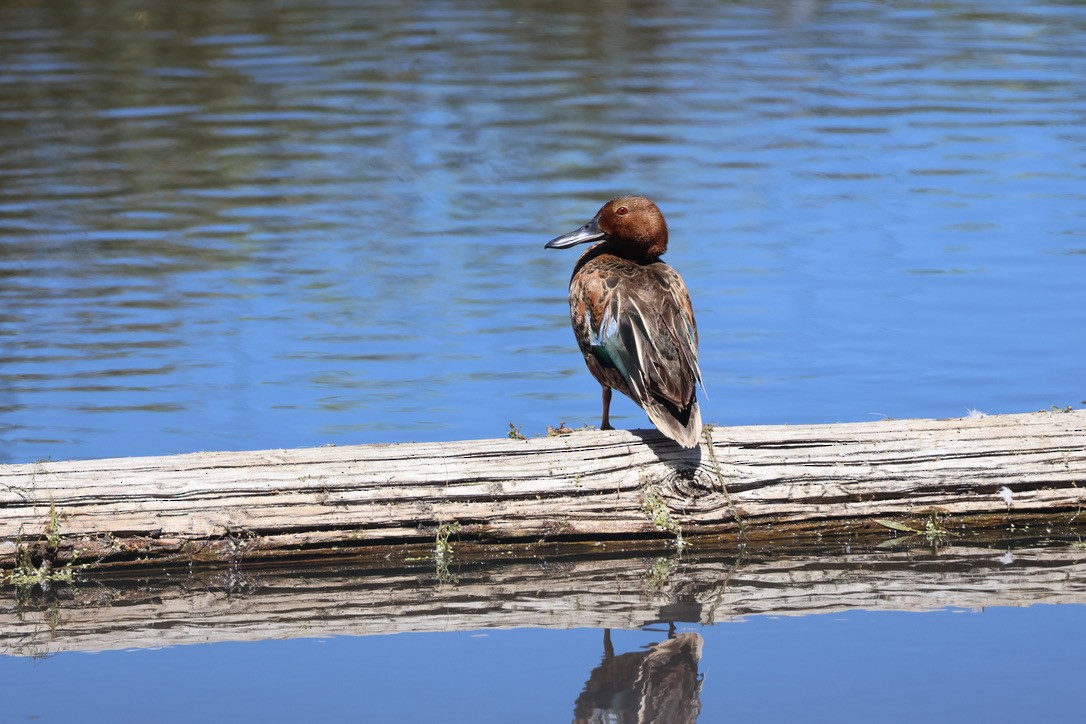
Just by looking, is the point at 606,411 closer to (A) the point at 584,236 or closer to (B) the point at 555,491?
(B) the point at 555,491

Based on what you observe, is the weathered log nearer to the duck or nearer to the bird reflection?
the bird reflection

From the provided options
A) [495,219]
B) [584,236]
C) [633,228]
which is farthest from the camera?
[495,219]

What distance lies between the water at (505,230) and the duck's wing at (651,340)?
0.93 metres

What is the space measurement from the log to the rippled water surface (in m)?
1.77

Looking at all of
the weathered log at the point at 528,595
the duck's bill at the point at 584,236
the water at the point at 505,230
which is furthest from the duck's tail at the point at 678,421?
the duck's bill at the point at 584,236

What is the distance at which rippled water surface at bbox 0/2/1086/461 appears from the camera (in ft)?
29.1

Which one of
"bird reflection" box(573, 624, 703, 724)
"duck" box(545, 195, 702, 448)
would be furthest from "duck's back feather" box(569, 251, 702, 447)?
"bird reflection" box(573, 624, 703, 724)

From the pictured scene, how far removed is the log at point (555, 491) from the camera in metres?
6.04

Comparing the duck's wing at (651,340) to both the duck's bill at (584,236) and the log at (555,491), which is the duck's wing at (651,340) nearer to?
the log at (555,491)

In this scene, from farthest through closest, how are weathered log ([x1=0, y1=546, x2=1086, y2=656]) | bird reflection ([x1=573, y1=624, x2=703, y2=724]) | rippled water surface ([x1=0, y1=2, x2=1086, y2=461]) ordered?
1. rippled water surface ([x1=0, y1=2, x2=1086, y2=461])
2. weathered log ([x1=0, y1=546, x2=1086, y2=656])
3. bird reflection ([x1=573, y1=624, x2=703, y2=724])

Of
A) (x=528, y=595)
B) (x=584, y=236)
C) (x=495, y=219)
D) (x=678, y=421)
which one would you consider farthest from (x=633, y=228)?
(x=495, y=219)

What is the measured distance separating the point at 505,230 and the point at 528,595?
277 inches

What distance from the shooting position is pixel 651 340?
643 cm

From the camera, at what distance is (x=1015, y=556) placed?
6289 millimetres
